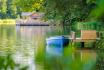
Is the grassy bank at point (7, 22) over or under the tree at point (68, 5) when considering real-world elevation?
under

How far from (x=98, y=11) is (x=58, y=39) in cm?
2420

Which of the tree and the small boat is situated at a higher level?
the tree

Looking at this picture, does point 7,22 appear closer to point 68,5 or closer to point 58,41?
point 58,41

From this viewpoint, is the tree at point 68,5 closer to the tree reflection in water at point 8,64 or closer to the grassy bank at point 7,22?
the tree reflection in water at point 8,64

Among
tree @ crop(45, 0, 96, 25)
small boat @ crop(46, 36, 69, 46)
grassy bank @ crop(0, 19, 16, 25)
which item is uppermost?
tree @ crop(45, 0, 96, 25)

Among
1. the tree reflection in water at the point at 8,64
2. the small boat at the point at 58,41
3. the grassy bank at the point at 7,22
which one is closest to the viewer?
the tree reflection in water at the point at 8,64

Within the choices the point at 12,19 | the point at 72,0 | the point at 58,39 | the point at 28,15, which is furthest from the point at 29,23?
the point at 72,0

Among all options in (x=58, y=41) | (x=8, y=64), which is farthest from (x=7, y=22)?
(x=8, y=64)

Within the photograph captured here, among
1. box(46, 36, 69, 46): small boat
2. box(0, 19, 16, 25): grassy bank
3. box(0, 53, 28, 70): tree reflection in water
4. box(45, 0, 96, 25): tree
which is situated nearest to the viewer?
box(0, 53, 28, 70): tree reflection in water

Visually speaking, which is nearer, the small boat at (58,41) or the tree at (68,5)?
the tree at (68,5)

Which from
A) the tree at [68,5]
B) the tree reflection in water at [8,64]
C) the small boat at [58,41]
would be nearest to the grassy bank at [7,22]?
the small boat at [58,41]

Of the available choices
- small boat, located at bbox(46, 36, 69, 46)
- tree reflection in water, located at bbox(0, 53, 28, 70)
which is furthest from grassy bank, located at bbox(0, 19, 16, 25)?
tree reflection in water, located at bbox(0, 53, 28, 70)

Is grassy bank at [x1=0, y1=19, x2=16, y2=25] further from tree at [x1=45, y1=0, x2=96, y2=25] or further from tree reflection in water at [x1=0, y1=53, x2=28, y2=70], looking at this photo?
tree reflection in water at [x1=0, y1=53, x2=28, y2=70]

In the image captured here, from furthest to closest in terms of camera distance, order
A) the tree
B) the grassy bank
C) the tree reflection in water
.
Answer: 1. the grassy bank
2. the tree
3. the tree reflection in water
